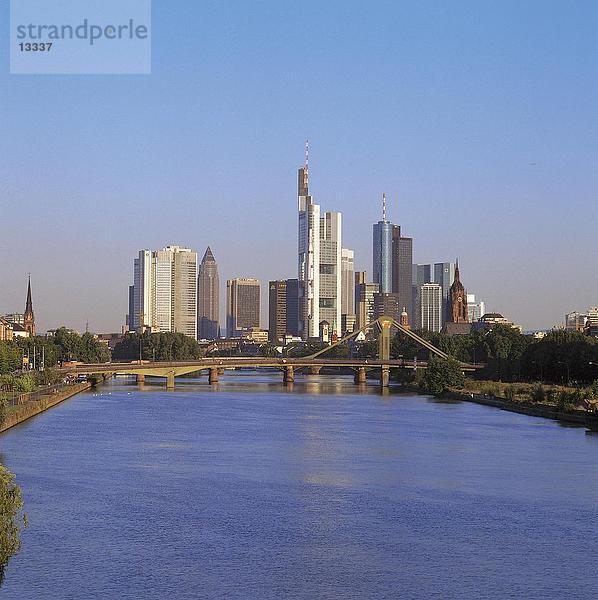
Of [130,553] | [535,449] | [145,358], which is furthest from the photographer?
[145,358]

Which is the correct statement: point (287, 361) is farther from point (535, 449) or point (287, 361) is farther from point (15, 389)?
point (535, 449)

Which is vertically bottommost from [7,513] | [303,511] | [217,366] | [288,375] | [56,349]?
[303,511]

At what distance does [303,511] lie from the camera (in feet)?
75.0

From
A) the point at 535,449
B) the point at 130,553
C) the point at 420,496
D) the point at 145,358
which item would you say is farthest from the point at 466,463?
the point at 145,358

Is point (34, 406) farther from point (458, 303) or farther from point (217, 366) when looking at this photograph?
point (458, 303)

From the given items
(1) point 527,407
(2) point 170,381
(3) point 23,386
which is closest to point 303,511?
(1) point 527,407

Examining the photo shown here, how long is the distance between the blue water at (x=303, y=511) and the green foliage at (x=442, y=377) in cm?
2583

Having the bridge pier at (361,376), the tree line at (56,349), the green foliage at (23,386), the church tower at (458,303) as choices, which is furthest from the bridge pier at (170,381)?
the church tower at (458,303)

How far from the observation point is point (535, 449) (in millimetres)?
34281

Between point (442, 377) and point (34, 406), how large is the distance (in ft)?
94.5

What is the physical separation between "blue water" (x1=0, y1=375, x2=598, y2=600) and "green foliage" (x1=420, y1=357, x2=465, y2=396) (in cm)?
2583

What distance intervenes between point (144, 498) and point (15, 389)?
30387 millimetres

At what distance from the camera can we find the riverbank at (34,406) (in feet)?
131

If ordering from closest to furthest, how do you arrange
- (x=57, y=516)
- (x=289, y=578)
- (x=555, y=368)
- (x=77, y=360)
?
(x=289, y=578) < (x=57, y=516) < (x=555, y=368) < (x=77, y=360)
